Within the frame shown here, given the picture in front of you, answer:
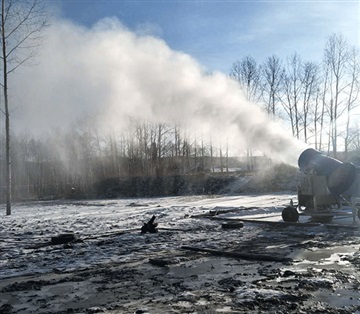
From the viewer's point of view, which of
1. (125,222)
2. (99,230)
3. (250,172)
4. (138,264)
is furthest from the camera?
(250,172)

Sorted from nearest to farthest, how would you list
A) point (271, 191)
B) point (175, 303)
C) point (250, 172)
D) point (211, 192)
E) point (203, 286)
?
point (175, 303)
point (203, 286)
point (271, 191)
point (211, 192)
point (250, 172)

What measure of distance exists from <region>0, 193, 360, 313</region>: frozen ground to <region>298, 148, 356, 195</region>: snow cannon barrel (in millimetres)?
1830

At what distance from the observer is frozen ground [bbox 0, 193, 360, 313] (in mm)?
5156

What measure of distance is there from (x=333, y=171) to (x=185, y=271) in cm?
879

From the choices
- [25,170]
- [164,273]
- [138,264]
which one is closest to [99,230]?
[138,264]

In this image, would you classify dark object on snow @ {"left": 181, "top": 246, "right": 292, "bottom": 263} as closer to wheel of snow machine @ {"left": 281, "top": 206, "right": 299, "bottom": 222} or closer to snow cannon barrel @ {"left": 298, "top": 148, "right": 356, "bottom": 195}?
wheel of snow machine @ {"left": 281, "top": 206, "right": 299, "bottom": 222}

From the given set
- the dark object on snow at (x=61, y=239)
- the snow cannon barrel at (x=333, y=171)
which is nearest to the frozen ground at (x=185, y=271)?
the dark object on snow at (x=61, y=239)

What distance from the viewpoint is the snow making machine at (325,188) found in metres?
13.8

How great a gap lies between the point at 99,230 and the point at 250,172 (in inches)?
1390

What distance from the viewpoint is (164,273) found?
707 centimetres

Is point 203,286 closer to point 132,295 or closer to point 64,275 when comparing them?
point 132,295

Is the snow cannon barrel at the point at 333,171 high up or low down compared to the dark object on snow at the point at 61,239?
up

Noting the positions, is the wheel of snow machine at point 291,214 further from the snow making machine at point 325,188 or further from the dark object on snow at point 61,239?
the dark object on snow at point 61,239

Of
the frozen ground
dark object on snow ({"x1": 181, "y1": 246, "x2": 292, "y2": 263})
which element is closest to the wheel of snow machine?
the frozen ground
